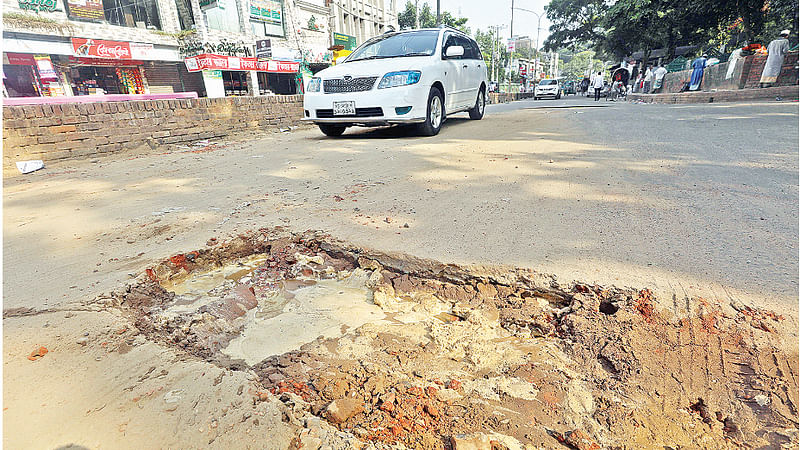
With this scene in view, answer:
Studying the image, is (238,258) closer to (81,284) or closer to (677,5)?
(81,284)

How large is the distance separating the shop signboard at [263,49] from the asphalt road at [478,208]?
18.0 m

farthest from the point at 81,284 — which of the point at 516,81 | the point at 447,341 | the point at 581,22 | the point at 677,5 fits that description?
the point at 516,81

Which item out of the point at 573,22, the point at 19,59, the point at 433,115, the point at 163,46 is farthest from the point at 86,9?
the point at 573,22

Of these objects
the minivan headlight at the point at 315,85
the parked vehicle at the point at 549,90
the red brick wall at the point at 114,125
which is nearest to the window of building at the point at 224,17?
the red brick wall at the point at 114,125

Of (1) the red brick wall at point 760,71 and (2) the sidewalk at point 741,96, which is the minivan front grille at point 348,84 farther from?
(1) the red brick wall at point 760,71

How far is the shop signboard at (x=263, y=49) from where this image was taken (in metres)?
20.3

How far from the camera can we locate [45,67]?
45.9ft

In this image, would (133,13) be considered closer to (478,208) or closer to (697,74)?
(478,208)

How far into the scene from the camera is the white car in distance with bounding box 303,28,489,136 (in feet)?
17.7

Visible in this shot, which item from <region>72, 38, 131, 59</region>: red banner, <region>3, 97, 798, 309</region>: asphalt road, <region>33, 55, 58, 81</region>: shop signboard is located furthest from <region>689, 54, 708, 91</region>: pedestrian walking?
<region>33, 55, 58, 81</region>: shop signboard

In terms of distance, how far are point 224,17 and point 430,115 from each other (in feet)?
60.9

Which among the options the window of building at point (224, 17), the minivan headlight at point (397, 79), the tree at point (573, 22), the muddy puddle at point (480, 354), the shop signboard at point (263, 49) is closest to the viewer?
the muddy puddle at point (480, 354)

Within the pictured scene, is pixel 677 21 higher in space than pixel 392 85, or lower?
higher

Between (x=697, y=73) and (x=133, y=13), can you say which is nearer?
(x=697, y=73)
